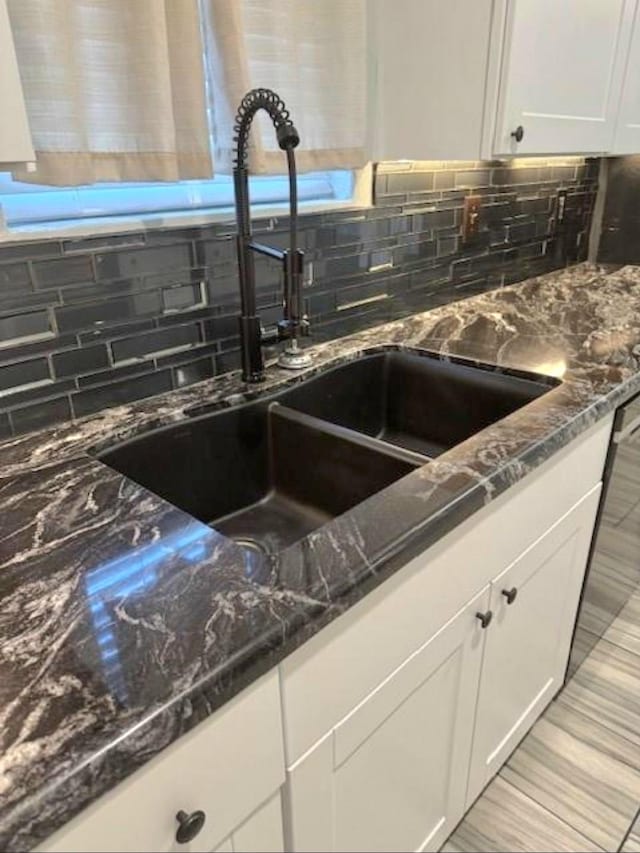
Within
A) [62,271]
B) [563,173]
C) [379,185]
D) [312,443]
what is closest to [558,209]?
[563,173]

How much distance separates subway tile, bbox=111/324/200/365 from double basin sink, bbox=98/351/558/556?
0.58 feet

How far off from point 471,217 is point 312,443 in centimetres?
115

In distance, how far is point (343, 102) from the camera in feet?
4.44

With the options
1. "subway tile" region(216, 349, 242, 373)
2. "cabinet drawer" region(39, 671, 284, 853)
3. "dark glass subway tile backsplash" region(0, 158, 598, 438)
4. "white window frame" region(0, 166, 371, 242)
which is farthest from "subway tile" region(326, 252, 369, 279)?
"cabinet drawer" region(39, 671, 284, 853)

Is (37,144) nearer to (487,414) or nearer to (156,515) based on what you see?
(156,515)

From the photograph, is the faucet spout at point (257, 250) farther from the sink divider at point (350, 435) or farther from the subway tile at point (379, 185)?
the subway tile at point (379, 185)

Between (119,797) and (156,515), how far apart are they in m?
0.37

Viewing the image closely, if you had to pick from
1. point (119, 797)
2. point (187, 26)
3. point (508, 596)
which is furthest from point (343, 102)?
point (119, 797)

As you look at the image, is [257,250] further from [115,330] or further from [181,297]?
[115,330]

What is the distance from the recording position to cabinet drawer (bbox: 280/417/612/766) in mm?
708

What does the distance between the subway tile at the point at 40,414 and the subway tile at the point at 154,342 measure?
13cm

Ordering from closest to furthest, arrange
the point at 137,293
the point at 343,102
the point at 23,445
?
the point at 23,445, the point at 137,293, the point at 343,102

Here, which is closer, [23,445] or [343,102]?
[23,445]

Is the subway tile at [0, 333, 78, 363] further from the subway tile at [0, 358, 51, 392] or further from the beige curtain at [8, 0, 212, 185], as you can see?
the beige curtain at [8, 0, 212, 185]
